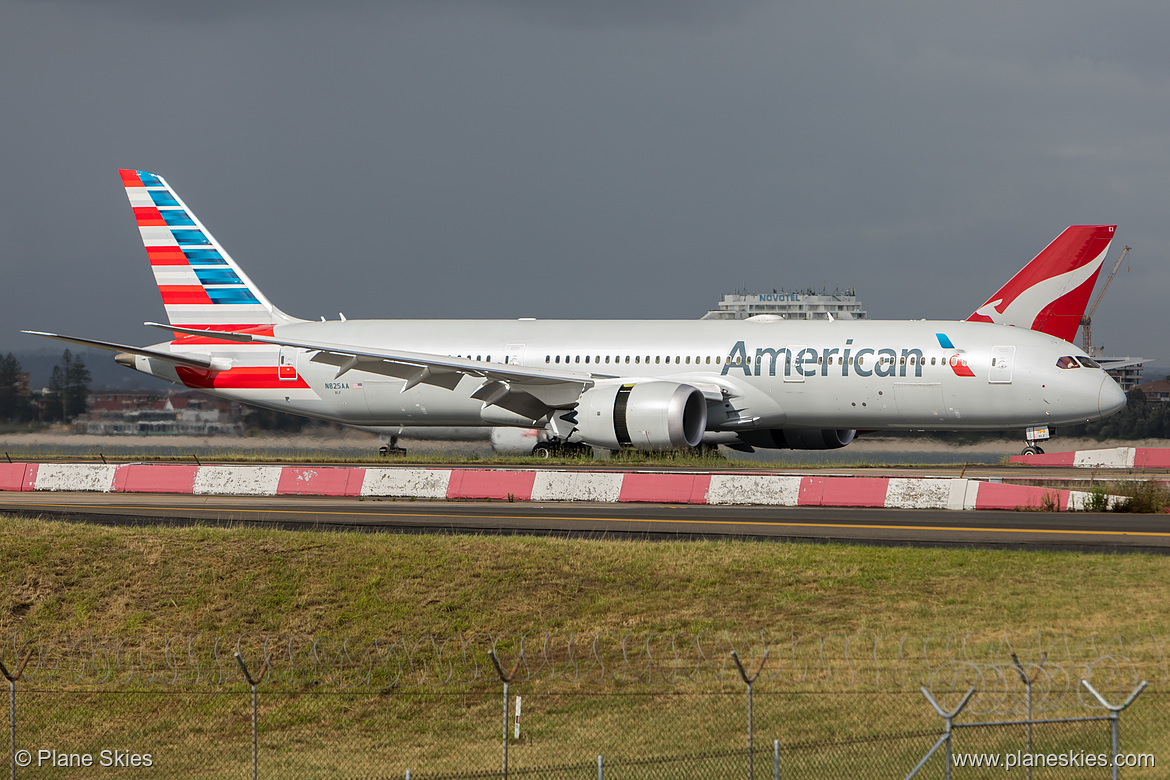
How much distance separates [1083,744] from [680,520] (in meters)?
10.7

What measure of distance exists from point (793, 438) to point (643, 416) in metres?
6.65

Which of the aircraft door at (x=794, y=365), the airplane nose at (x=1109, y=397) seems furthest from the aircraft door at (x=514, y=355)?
the airplane nose at (x=1109, y=397)

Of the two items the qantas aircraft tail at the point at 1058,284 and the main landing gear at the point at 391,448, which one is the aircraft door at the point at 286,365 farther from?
the qantas aircraft tail at the point at 1058,284

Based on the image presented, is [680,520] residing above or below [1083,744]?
above

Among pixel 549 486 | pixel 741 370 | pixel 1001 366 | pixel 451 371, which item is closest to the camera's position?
pixel 549 486

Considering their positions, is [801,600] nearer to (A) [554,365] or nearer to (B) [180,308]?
(A) [554,365]

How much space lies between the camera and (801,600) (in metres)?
14.3

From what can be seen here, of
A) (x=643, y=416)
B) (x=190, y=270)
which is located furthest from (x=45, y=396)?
(x=643, y=416)

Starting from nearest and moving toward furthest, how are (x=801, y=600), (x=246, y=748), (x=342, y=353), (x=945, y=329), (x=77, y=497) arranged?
(x=246, y=748) → (x=801, y=600) → (x=77, y=497) → (x=945, y=329) → (x=342, y=353)

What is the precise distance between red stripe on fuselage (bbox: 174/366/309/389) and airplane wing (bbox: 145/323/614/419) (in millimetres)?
3059

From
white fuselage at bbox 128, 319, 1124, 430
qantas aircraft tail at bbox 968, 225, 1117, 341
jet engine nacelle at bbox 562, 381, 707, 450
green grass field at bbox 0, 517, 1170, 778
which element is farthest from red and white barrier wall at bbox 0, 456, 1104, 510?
qantas aircraft tail at bbox 968, 225, 1117, 341

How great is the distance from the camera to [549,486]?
24.3 metres

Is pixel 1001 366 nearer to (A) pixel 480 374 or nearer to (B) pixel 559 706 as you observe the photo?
(A) pixel 480 374

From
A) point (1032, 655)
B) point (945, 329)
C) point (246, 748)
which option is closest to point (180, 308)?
point (945, 329)
